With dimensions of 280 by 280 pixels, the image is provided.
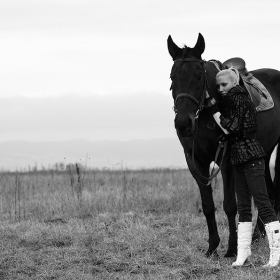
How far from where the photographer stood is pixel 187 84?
5355mm

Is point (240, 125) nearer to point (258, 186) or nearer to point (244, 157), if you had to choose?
point (244, 157)

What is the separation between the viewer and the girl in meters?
5.39

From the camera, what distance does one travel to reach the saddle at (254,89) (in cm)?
646

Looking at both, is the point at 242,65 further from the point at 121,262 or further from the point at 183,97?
the point at 121,262

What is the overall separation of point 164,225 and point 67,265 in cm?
262

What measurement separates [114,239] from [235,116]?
8.03 feet

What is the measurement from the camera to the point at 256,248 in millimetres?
6668

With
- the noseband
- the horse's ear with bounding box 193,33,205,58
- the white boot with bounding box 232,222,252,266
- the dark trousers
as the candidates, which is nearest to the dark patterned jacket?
the dark trousers

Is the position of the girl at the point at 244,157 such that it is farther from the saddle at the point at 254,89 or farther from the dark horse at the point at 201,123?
the saddle at the point at 254,89

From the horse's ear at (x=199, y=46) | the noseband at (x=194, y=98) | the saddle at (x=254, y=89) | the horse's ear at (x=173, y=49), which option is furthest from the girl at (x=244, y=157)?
the saddle at (x=254, y=89)

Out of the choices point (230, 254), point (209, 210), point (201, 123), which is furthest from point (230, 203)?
point (201, 123)

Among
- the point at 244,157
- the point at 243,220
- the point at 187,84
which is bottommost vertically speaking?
the point at 243,220

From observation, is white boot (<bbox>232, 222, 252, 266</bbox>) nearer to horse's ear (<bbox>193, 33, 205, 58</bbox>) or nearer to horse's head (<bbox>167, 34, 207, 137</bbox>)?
horse's head (<bbox>167, 34, 207, 137</bbox>)

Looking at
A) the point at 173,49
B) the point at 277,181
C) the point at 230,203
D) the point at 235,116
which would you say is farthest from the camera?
the point at 277,181
